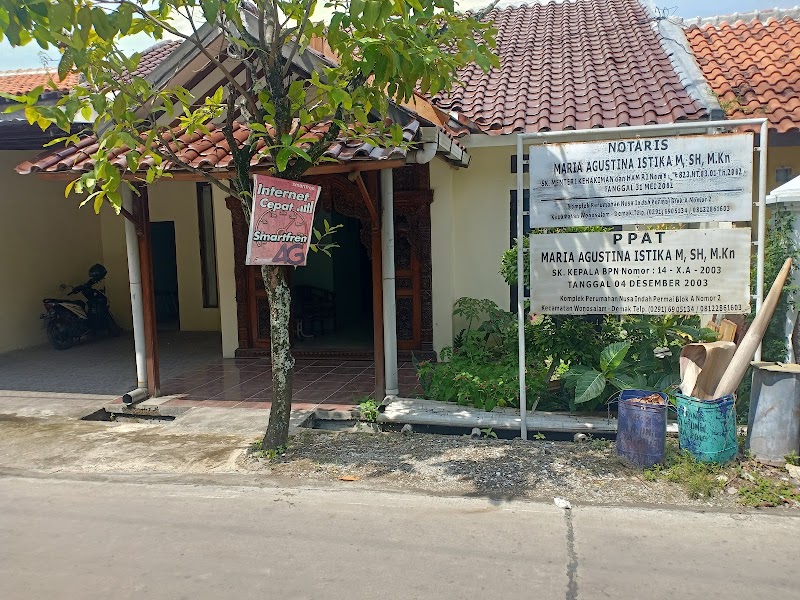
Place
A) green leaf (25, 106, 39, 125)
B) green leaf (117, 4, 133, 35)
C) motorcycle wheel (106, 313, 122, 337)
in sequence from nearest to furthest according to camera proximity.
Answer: green leaf (117, 4, 133, 35) < green leaf (25, 106, 39, 125) < motorcycle wheel (106, 313, 122, 337)

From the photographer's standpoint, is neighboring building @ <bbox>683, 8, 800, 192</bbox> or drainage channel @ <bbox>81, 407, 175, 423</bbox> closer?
drainage channel @ <bbox>81, 407, 175, 423</bbox>

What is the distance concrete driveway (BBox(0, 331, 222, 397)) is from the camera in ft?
27.1

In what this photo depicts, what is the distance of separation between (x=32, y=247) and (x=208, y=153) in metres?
6.65

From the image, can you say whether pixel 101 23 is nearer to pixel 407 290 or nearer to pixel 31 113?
pixel 31 113

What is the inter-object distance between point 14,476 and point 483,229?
612 cm

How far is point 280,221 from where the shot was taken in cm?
512

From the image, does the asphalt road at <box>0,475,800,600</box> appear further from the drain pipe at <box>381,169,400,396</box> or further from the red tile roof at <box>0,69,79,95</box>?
the red tile roof at <box>0,69,79,95</box>

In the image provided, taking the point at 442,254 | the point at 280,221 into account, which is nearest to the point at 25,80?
the point at 442,254

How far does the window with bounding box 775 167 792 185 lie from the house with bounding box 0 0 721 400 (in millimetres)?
1502

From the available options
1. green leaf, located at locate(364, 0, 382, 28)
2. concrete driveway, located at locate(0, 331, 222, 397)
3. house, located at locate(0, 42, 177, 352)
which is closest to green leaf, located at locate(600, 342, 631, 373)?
green leaf, located at locate(364, 0, 382, 28)

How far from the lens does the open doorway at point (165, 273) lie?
484 inches

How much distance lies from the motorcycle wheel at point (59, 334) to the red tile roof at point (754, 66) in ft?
34.7

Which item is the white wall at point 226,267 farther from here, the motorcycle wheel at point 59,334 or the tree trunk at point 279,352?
the tree trunk at point 279,352

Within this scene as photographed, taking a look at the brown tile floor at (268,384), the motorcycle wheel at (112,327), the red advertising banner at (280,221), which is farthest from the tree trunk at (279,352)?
the motorcycle wheel at (112,327)
